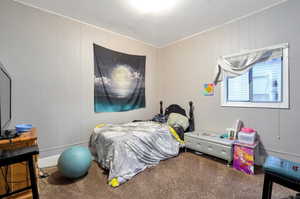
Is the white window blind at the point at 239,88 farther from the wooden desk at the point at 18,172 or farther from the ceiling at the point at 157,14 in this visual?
the wooden desk at the point at 18,172

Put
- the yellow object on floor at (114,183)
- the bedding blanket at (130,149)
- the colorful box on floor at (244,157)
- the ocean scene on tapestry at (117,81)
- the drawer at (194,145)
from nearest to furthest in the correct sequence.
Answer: the yellow object on floor at (114,183)
the bedding blanket at (130,149)
the colorful box on floor at (244,157)
the drawer at (194,145)
the ocean scene on tapestry at (117,81)

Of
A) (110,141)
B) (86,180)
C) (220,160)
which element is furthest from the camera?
(220,160)

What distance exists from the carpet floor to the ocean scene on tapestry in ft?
4.47

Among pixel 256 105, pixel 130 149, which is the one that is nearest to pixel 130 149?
pixel 130 149

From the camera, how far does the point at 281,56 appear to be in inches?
86.0

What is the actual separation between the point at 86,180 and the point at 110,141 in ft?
1.97

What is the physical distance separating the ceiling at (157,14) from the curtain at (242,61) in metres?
0.70

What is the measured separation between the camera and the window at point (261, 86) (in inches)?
86.1

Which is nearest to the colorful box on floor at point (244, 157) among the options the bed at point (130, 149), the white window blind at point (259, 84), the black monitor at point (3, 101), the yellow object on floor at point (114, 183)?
the white window blind at point (259, 84)

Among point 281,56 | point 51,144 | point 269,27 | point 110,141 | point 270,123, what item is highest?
point 269,27

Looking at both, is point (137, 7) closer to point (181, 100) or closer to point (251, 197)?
point (181, 100)

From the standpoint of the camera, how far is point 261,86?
2.44m

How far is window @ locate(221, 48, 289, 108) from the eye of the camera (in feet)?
7.18

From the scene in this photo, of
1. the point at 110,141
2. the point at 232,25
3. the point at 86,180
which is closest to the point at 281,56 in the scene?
the point at 232,25
